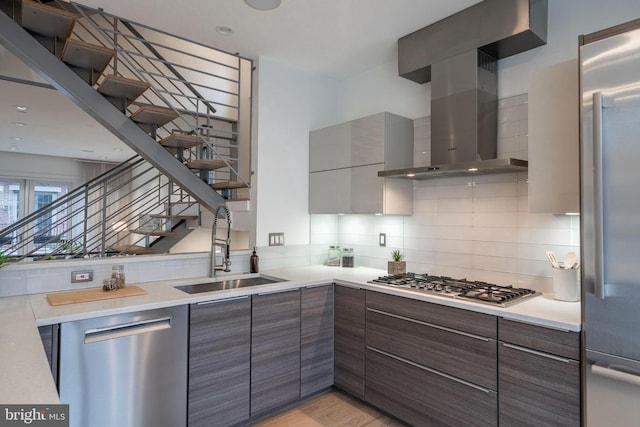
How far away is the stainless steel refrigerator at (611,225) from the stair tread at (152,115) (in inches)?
97.7

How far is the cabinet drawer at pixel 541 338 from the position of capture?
1633mm

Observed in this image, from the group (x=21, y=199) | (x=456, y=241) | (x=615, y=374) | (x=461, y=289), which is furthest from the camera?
(x=21, y=199)

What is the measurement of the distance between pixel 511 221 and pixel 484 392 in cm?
110

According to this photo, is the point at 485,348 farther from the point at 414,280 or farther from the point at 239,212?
the point at 239,212

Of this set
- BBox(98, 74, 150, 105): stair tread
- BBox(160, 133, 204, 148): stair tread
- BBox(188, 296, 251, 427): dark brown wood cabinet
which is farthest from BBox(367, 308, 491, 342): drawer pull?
BBox(98, 74, 150, 105): stair tread

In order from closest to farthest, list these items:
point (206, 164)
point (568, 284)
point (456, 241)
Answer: point (568, 284)
point (456, 241)
point (206, 164)

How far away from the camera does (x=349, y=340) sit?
8.85 feet

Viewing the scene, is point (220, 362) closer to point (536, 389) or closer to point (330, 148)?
point (536, 389)

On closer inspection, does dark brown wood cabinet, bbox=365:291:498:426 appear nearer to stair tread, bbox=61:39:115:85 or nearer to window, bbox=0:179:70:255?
stair tread, bbox=61:39:115:85

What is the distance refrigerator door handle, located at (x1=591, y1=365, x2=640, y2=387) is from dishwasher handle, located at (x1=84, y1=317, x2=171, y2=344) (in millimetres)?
2057

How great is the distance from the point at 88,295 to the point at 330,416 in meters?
1.72

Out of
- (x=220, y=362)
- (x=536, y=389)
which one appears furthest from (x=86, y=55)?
(x=536, y=389)

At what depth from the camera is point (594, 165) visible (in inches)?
60.0

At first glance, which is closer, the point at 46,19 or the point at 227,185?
the point at 46,19
